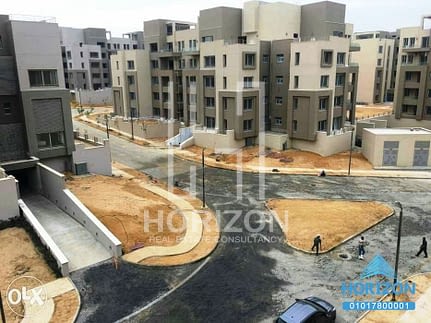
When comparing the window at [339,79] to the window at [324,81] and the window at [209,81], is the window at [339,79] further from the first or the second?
the window at [209,81]

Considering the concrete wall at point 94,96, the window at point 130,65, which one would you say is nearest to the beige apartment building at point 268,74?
the window at point 130,65

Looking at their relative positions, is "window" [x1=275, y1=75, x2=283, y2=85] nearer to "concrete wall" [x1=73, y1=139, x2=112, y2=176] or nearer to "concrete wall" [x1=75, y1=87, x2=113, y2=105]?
"concrete wall" [x1=73, y1=139, x2=112, y2=176]

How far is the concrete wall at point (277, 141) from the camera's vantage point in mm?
52281

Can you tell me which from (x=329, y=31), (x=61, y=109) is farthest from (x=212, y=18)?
(x=61, y=109)

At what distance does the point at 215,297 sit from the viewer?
1970cm

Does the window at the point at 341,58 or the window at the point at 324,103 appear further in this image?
the window at the point at 341,58

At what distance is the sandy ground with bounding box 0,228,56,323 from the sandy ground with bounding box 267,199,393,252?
16.5 meters

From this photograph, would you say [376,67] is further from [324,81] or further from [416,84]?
[324,81]

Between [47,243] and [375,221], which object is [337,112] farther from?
[47,243]

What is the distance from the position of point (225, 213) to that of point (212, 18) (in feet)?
124

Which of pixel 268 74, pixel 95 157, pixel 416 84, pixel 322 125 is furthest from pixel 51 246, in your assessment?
pixel 416 84

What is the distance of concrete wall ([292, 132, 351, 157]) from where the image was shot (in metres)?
49.3

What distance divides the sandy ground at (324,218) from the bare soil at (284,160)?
41.9ft

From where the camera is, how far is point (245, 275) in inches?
862
